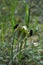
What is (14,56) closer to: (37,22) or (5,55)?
(5,55)

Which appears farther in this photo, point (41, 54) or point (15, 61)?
point (41, 54)

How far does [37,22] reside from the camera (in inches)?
117

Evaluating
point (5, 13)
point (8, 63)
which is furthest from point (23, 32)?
point (5, 13)

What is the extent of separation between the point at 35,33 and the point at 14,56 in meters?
0.83

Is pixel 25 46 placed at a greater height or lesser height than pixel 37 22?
greater

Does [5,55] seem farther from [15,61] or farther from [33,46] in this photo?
[33,46]

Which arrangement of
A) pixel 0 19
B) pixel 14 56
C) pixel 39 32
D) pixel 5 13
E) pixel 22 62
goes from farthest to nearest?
pixel 5 13 → pixel 0 19 → pixel 39 32 → pixel 22 62 → pixel 14 56

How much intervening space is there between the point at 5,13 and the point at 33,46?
1399mm

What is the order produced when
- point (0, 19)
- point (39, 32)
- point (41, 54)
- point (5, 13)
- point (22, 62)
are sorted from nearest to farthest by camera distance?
point (22, 62) < point (41, 54) < point (39, 32) < point (0, 19) < point (5, 13)

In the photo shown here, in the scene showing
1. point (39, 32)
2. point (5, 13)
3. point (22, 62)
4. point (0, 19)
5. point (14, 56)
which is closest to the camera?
point (14, 56)

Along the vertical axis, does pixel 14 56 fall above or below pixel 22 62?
above

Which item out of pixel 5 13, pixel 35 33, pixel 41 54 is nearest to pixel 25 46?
pixel 41 54

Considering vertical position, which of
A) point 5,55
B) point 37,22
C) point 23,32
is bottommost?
point 37,22

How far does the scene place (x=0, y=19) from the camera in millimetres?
2945
